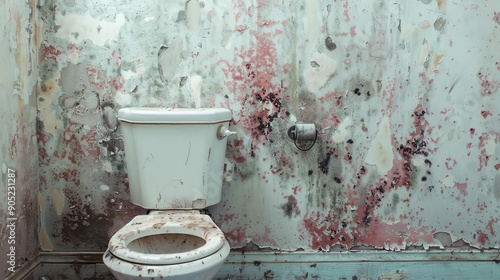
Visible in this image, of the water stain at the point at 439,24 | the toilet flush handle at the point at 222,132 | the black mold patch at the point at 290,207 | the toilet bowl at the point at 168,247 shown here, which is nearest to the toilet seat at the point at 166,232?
the toilet bowl at the point at 168,247

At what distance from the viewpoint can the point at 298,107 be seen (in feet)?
6.09

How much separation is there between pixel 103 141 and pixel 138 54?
39 cm

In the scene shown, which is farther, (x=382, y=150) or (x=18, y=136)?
(x=382, y=150)

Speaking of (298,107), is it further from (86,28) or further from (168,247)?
(86,28)

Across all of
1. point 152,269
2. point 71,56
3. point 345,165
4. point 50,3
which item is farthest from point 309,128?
point 50,3

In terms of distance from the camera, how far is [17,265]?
1.69m

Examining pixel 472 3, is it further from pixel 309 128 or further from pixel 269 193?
pixel 269 193

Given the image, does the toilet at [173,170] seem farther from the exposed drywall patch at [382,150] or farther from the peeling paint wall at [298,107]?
the exposed drywall patch at [382,150]

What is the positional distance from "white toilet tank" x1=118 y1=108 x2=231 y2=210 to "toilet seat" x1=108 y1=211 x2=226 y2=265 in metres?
0.08

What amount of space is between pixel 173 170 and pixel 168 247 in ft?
0.97

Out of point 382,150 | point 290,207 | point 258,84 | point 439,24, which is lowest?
point 290,207

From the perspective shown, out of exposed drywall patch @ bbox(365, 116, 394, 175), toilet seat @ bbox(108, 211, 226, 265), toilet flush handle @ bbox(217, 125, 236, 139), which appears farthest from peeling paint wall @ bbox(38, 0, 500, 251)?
toilet seat @ bbox(108, 211, 226, 265)

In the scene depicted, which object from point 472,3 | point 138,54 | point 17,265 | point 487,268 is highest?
point 472,3

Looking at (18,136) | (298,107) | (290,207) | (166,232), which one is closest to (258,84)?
(298,107)
